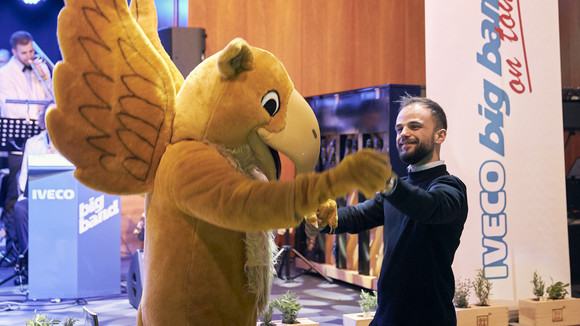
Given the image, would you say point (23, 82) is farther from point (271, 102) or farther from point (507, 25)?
point (271, 102)

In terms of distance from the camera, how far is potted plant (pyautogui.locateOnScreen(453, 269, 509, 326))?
4.05m

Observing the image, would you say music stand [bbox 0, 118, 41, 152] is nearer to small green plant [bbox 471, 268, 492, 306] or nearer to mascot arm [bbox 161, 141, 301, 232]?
small green plant [bbox 471, 268, 492, 306]

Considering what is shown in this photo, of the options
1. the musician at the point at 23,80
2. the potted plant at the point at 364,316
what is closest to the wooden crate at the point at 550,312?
the potted plant at the point at 364,316

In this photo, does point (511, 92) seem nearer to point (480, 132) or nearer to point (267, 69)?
point (480, 132)

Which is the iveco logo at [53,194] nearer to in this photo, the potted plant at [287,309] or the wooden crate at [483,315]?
the potted plant at [287,309]

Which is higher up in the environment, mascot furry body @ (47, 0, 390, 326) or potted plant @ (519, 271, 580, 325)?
mascot furry body @ (47, 0, 390, 326)

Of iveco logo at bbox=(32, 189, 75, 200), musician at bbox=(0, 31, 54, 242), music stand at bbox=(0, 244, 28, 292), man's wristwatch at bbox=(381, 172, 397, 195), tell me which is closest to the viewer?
Result: man's wristwatch at bbox=(381, 172, 397, 195)

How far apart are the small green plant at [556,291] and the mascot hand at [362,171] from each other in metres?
3.44

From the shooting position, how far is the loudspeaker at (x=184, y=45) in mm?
5219

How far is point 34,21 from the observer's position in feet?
30.1

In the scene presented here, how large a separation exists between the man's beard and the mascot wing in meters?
0.98

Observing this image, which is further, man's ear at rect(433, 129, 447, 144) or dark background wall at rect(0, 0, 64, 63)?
dark background wall at rect(0, 0, 64, 63)

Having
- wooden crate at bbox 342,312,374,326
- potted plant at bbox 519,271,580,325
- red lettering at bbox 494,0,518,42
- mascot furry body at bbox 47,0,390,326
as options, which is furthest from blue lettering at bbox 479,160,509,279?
mascot furry body at bbox 47,0,390,326

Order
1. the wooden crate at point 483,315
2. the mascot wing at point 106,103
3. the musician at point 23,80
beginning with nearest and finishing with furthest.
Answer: the mascot wing at point 106,103 < the wooden crate at point 483,315 < the musician at point 23,80
